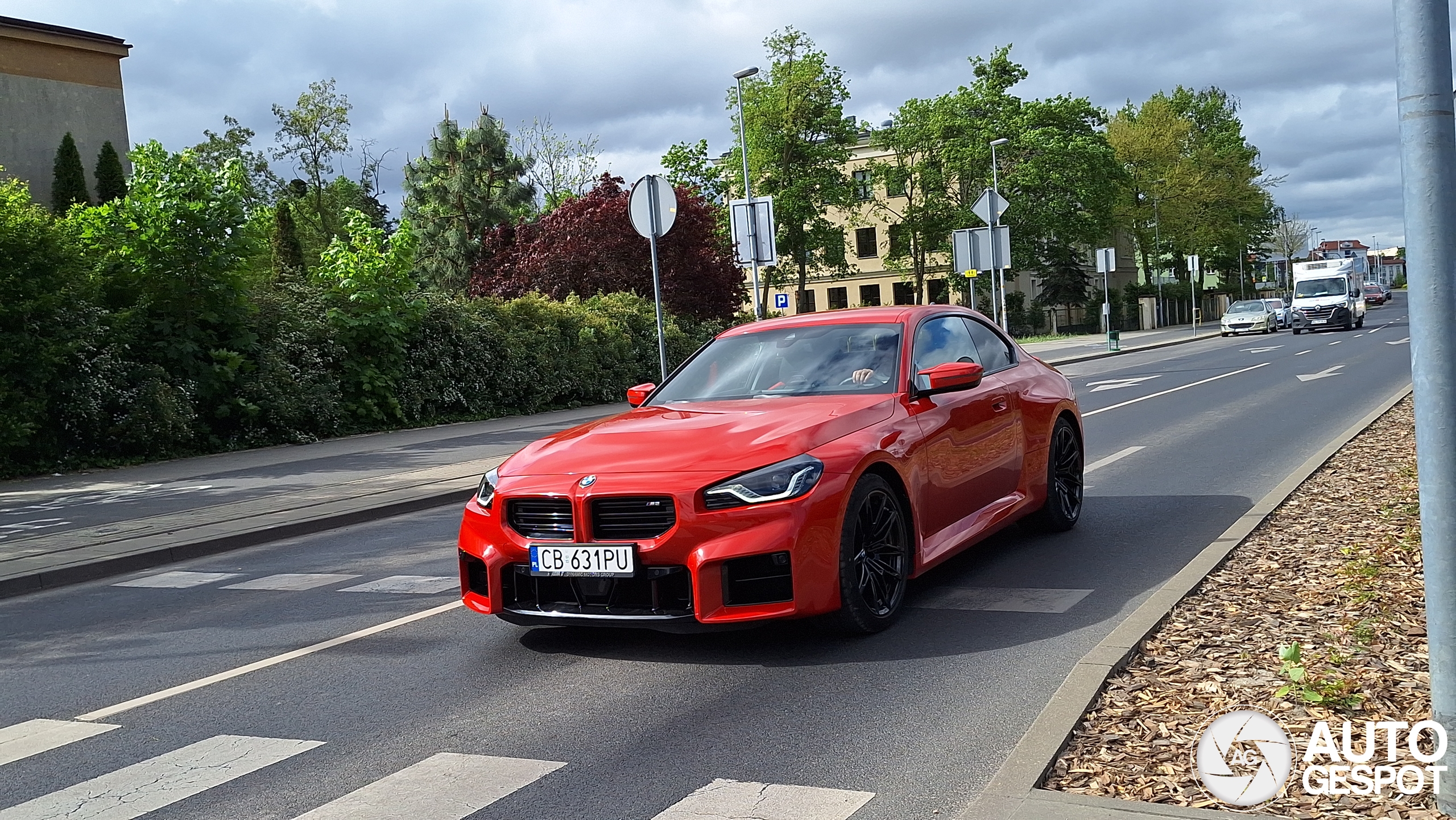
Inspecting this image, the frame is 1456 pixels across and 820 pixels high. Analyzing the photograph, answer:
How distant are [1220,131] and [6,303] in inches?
3281

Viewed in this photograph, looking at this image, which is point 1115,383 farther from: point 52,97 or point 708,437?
point 52,97

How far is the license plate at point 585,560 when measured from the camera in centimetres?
536

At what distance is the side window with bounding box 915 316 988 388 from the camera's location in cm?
698

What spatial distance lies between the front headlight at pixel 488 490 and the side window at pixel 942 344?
222 cm

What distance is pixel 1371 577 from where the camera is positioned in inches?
231

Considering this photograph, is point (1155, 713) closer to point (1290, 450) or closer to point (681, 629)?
point (681, 629)

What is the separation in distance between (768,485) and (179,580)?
5342 mm

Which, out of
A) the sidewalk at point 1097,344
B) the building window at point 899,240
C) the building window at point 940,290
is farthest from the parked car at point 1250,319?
the building window at point 899,240

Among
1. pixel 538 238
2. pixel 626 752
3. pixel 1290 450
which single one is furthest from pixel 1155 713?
pixel 538 238

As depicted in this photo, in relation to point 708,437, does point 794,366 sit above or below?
above

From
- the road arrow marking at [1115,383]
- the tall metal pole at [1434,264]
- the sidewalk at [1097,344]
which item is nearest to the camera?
the tall metal pole at [1434,264]

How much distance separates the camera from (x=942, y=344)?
7316mm

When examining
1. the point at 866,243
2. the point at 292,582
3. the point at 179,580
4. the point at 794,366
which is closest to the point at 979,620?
the point at 794,366

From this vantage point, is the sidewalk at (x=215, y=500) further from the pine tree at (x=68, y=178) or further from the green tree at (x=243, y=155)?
the green tree at (x=243, y=155)
